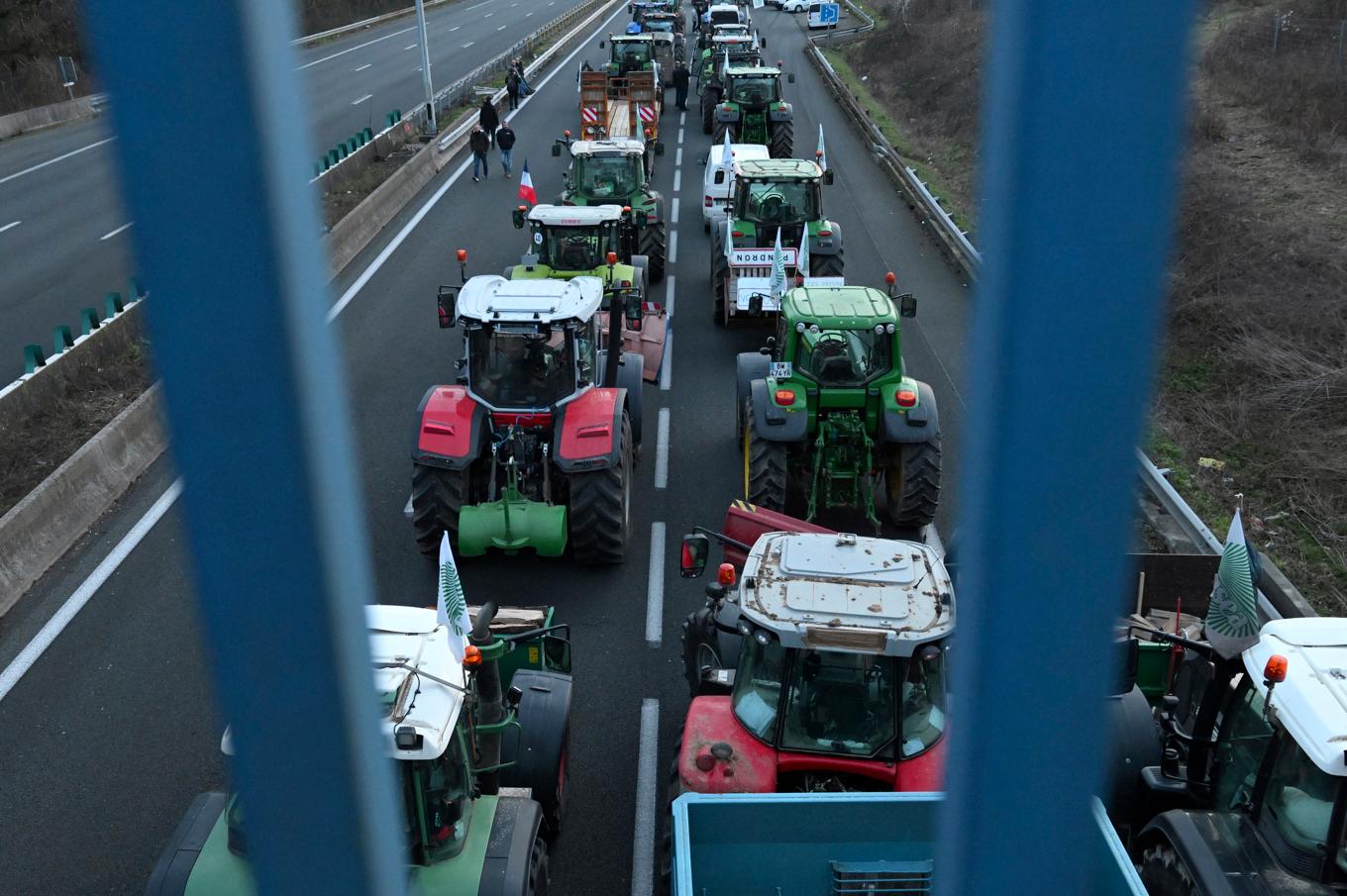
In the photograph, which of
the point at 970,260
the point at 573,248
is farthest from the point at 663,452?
the point at 970,260

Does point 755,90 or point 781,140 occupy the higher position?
point 755,90

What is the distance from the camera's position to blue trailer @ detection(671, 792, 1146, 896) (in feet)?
17.8

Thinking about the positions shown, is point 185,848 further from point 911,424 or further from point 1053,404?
point 911,424

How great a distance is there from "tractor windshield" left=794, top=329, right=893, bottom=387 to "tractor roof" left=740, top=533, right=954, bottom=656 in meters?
4.34

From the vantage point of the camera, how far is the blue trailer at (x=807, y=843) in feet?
17.8

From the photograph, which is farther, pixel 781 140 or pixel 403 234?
pixel 781 140

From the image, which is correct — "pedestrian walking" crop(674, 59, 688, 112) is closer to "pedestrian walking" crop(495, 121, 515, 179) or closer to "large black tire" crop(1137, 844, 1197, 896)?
"pedestrian walking" crop(495, 121, 515, 179)

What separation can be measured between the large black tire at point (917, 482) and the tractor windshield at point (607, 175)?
30.5ft

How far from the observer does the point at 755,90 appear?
27.0 meters

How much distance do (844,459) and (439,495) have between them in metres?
3.71

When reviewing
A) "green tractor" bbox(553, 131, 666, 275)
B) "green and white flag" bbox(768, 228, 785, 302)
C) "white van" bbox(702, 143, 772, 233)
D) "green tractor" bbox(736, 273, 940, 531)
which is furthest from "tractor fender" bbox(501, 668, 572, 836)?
"white van" bbox(702, 143, 772, 233)

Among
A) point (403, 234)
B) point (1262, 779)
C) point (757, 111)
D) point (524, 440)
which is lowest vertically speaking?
point (403, 234)

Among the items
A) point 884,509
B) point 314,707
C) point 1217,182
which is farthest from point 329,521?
point 1217,182

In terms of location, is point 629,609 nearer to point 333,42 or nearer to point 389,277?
point 389,277
